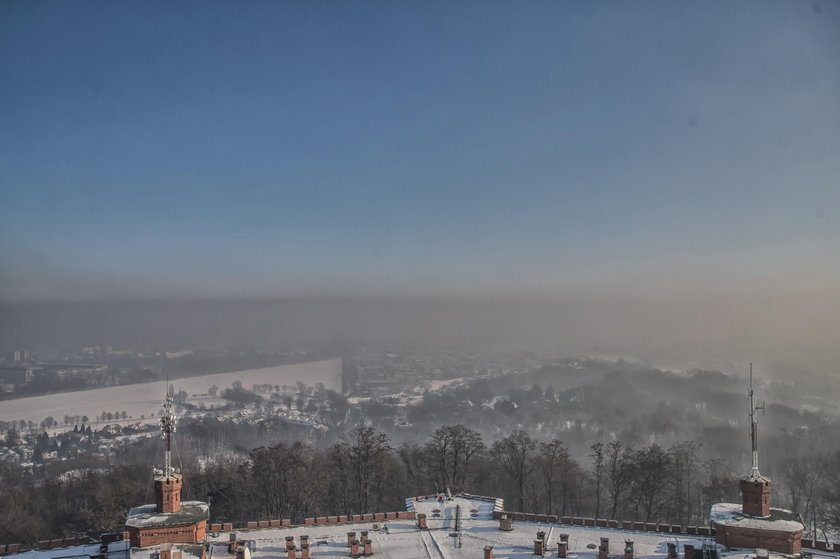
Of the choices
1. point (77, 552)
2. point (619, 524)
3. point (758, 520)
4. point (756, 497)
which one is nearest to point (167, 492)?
point (77, 552)

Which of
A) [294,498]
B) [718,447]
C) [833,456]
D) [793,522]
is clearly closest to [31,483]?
[294,498]

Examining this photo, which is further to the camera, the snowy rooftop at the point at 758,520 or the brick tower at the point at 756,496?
the brick tower at the point at 756,496

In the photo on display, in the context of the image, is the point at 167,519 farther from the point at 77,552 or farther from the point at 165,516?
the point at 77,552

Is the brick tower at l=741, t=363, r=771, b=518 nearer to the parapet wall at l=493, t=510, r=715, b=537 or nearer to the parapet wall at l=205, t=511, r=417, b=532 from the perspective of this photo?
the parapet wall at l=493, t=510, r=715, b=537

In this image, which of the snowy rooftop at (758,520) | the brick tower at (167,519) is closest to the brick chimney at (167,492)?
the brick tower at (167,519)

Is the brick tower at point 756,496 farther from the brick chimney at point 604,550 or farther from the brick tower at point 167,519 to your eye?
the brick tower at point 167,519
